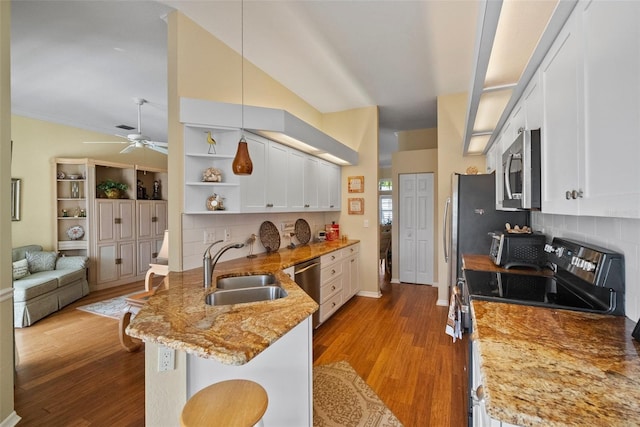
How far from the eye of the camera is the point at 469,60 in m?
3.18

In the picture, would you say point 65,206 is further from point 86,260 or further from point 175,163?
point 175,163

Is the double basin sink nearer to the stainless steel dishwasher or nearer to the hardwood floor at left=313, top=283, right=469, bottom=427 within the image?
the stainless steel dishwasher

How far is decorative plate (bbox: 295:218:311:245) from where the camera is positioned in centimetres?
406

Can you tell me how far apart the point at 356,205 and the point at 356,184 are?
0.35 m

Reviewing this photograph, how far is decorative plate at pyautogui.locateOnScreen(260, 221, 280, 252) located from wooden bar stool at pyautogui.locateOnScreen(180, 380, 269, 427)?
2.18m

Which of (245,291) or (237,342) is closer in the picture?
(237,342)

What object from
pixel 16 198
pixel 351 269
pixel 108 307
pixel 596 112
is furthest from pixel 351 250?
pixel 16 198

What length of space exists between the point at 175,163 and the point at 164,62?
1.61 m

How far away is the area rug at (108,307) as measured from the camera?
12.8ft

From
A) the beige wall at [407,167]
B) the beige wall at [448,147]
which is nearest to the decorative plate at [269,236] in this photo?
the beige wall at [448,147]

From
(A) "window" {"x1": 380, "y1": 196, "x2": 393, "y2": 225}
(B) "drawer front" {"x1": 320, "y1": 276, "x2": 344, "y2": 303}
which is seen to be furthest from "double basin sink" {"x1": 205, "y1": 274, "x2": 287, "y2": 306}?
(A) "window" {"x1": 380, "y1": 196, "x2": 393, "y2": 225}

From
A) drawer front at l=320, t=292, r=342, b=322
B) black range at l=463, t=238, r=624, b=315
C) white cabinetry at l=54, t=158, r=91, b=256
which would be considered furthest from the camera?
white cabinetry at l=54, t=158, r=91, b=256

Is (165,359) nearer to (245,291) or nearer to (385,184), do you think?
(245,291)

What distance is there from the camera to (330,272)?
3.57 metres
